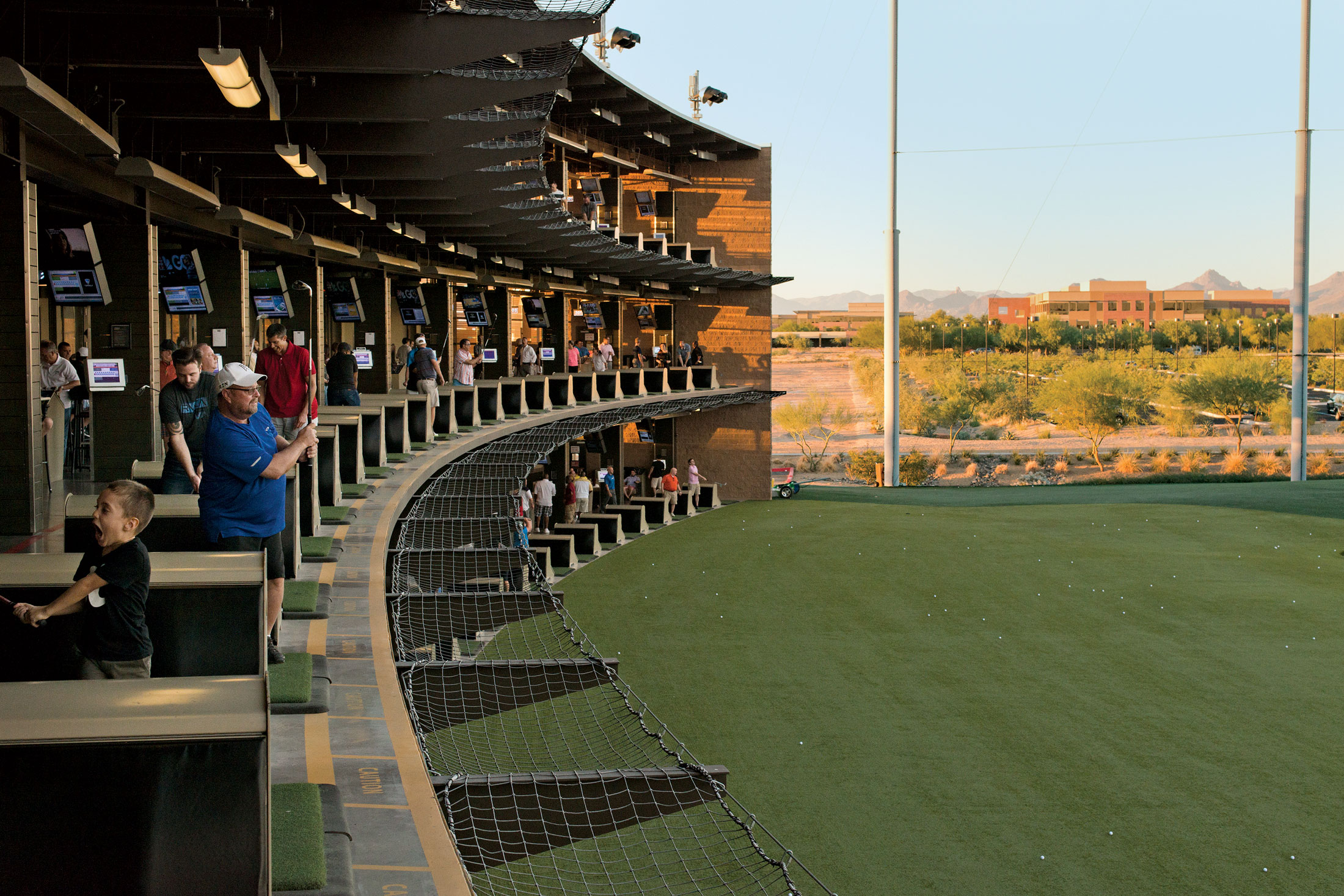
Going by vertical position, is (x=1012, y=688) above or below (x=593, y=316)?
below

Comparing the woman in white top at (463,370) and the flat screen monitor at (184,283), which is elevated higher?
the flat screen monitor at (184,283)

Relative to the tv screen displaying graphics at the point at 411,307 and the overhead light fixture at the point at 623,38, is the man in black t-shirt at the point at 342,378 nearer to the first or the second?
the tv screen displaying graphics at the point at 411,307

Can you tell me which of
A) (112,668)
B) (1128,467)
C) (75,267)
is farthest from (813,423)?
(112,668)

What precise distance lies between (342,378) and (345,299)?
8.98m

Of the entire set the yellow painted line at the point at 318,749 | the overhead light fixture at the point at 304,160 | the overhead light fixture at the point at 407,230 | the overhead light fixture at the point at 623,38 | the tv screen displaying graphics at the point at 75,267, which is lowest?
the yellow painted line at the point at 318,749

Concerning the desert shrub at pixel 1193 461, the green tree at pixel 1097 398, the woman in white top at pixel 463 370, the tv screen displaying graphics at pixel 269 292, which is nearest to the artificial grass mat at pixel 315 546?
the tv screen displaying graphics at pixel 269 292

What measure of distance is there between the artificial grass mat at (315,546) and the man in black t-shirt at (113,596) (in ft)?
13.7

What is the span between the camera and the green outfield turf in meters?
11.7

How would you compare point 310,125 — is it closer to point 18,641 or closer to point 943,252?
point 18,641

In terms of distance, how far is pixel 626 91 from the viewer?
102 ft

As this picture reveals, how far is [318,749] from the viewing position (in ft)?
15.2

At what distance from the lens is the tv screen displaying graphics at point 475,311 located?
27156 millimetres

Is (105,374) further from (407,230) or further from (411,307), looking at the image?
(411,307)

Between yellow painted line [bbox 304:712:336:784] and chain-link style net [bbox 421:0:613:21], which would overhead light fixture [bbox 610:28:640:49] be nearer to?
chain-link style net [bbox 421:0:613:21]
